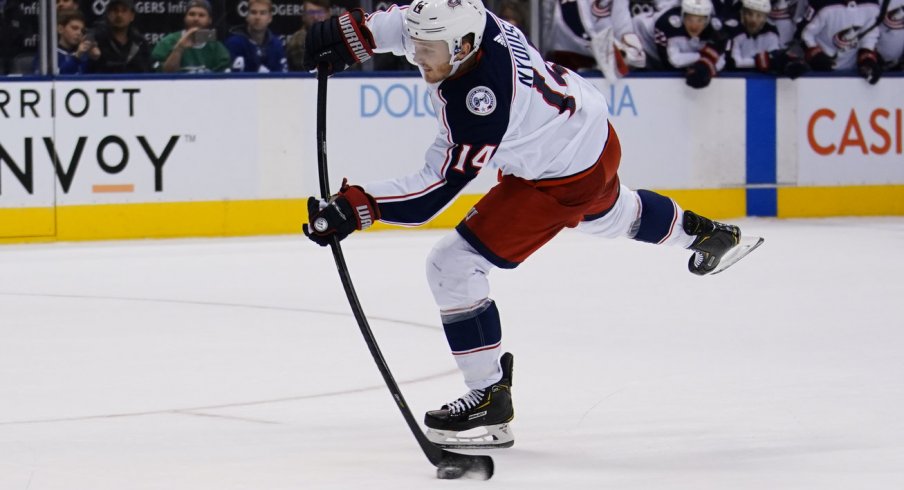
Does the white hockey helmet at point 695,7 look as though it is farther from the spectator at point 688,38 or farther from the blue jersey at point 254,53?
the blue jersey at point 254,53

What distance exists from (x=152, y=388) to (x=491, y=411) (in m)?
1.20

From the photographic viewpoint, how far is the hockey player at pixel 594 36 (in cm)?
881

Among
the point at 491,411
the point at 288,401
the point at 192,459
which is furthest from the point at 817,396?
the point at 192,459

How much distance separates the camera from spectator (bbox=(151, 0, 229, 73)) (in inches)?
321

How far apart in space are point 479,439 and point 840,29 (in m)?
6.51

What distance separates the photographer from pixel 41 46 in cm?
797

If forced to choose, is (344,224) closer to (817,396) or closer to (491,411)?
(491,411)

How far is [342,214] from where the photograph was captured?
10.9 feet

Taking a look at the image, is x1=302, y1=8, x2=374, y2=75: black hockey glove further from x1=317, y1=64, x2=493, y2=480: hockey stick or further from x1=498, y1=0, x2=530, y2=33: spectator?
x1=498, y1=0, x2=530, y2=33: spectator

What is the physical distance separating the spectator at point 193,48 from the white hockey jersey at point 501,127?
182 inches

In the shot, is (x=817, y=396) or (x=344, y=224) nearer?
(x=344, y=224)

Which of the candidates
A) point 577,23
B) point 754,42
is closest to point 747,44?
point 754,42

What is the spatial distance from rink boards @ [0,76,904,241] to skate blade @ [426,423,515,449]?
4832mm

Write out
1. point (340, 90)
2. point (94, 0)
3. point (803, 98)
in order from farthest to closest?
point (803, 98) < point (340, 90) < point (94, 0)
